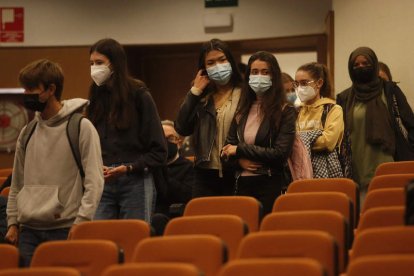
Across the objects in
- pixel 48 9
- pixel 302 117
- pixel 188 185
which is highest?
pixel 48 9

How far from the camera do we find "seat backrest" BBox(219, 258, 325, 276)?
258 centimetres

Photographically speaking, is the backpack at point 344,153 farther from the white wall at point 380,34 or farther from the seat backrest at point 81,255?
the seat backrest at point 81,255

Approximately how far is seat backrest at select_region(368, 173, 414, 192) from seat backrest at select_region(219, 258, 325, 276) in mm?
1849

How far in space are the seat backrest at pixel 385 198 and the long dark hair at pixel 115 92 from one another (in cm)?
130

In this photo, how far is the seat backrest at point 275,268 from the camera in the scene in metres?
2.58

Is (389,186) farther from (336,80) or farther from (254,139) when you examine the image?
(336,80)

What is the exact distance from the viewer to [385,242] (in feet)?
9.68

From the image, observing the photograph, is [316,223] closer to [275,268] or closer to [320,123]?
[275,268]

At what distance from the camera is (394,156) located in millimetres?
5547

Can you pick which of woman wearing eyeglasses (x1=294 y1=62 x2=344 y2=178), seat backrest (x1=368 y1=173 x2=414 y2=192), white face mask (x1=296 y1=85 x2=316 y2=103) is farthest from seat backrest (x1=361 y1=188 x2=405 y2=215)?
white face mask (x1=296 y1=85 x2=316 y2=103)

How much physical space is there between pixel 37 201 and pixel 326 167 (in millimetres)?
2028

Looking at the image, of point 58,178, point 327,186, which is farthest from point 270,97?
point 58,178

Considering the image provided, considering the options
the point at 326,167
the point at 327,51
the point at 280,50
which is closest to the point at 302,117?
the point at 326,167

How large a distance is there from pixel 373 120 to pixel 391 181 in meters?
1.10
